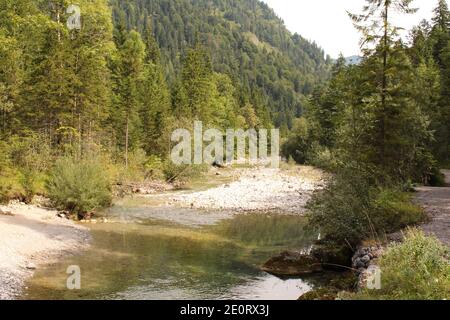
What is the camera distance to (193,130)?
49344mm

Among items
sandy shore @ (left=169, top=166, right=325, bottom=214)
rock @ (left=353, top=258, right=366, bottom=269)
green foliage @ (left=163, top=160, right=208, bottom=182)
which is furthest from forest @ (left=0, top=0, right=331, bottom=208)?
rock @ (left=353, top=258, right=366, bottom=269)

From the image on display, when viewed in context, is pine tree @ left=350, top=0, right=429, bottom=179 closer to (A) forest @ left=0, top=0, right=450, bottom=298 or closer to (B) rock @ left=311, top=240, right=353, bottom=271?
(A) forest @ left=0, top=0, right=450, bottom=298

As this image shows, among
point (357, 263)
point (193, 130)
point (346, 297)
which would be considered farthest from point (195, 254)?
point (193, 130)

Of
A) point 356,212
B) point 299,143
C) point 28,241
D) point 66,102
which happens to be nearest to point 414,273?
point 356,212

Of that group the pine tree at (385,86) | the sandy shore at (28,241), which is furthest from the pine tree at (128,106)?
the pine tree at (385,86)

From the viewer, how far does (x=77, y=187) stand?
2366 cm

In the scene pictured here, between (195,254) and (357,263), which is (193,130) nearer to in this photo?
(195,254)

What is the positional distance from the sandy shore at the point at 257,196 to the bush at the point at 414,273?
40.5 feet

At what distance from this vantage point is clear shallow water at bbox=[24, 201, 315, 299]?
13.1 metres

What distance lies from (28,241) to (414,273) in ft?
44.7

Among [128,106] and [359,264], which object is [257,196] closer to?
[128,106]

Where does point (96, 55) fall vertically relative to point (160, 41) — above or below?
below

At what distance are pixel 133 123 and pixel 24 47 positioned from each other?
11709mm

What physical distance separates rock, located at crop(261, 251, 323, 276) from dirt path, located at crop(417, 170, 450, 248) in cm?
387
